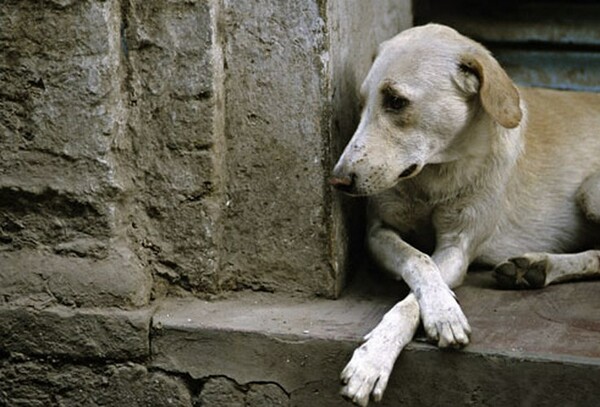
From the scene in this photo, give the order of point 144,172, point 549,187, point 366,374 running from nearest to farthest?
point 366,374
point 144,172
point 549,187

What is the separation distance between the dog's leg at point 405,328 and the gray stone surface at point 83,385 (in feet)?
2.43

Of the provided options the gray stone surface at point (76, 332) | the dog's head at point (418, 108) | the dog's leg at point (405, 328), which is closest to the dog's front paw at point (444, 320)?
the dog's leg at point (405, 328)

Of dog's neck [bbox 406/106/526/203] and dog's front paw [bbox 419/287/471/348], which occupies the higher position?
dog's neck [bbox 406/106/526/203]

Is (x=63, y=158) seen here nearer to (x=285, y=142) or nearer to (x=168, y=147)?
(x=168, y=147)

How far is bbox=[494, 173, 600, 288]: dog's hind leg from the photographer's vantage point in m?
4.45

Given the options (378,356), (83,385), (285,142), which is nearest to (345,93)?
(285,142)

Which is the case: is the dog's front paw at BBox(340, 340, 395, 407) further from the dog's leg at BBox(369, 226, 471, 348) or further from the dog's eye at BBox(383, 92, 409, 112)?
the dog's eye at BBox(383, 92, 409, 112)

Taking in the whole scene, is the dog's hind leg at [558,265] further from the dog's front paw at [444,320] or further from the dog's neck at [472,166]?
the dog's front paw at [444,320]

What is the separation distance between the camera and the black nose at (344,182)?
13.5 feet

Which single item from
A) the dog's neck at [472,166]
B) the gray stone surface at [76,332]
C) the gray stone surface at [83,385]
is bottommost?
the gray stone surface at [83,385]

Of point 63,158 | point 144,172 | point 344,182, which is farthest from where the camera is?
point 144,172

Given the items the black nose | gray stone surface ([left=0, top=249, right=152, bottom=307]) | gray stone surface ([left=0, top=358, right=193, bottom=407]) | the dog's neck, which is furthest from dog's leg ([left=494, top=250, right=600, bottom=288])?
gray stone surface ([left=0, top=249, right=152, bottom=307])

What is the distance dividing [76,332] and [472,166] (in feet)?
4.95

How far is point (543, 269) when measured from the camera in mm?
4477
